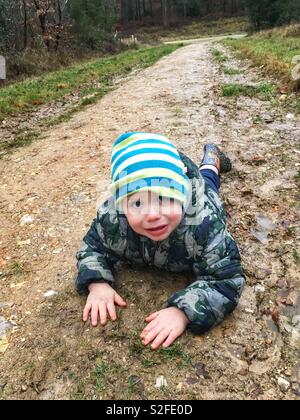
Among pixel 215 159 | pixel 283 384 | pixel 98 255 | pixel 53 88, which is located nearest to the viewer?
pixel 283 384

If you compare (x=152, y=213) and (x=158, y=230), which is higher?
(x=152, y=213)

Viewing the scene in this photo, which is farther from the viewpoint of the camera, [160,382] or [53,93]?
[53,93]

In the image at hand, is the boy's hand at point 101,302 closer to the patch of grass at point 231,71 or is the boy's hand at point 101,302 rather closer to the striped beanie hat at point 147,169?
the striped beanie hat at point 147,169

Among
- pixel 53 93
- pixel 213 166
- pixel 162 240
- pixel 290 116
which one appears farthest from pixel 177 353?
pixel 53 93

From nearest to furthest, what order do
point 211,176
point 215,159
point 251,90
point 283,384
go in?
point 283,384 < point 211,176 < point 215,159 < point 251,90

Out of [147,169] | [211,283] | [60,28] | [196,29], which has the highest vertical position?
[147,169]

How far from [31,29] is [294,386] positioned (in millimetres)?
23741

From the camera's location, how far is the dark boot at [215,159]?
14.5 ft

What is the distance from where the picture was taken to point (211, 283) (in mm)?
2779

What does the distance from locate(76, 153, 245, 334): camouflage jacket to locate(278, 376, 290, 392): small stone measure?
1.64 ft

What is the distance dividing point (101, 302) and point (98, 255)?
0.36 m

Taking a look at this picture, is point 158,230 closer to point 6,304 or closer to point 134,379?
point 134,379

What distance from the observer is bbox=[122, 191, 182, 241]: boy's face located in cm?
256

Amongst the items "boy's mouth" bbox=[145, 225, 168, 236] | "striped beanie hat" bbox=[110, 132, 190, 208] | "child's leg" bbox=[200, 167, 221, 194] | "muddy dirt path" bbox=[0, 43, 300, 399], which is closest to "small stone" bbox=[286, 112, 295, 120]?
"muddy dirt path" bbox=[0, 43, 300, 399]
